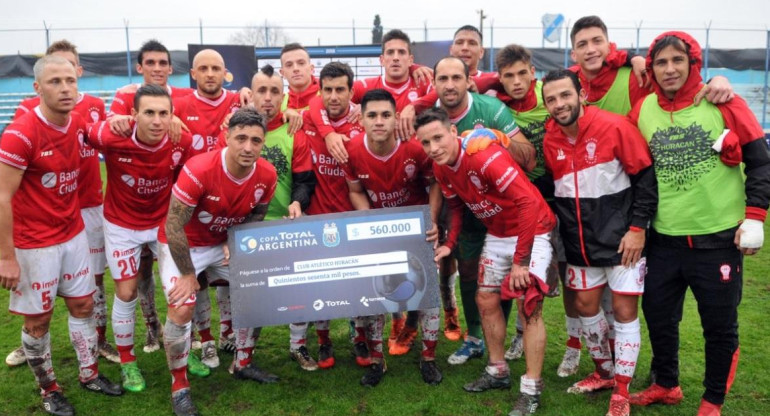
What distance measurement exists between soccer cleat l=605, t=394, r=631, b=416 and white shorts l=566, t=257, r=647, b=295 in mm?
812

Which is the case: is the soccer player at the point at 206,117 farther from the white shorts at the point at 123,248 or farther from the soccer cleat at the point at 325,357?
the soccer cleat at the point at 325,357

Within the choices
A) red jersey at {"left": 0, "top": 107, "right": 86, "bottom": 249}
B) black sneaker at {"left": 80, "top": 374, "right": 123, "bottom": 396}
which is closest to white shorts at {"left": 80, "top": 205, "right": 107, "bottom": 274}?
red jersey at {"left": 0, "top": 107, "right": 86, "bottom": 249}

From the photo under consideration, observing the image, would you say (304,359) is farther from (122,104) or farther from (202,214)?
(122,104)

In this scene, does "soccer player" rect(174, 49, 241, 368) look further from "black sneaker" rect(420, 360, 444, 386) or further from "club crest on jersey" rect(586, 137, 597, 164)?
"club crest on jersey" rect(586, 137, 597, 164)

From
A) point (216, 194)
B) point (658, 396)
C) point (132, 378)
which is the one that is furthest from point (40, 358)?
point (658, 396)

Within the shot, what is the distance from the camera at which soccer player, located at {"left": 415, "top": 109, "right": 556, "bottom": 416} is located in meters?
4.33

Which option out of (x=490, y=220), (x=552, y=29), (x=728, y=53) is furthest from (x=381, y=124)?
(x=728, y=53)

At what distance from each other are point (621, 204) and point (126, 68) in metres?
25.5

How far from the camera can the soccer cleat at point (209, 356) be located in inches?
214

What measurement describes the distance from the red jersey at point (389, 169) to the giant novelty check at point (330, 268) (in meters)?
0.39

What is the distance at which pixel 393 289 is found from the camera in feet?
15.7

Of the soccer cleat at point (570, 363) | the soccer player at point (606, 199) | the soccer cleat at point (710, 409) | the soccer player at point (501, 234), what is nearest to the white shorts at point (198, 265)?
the soccer player at point (501, 234)

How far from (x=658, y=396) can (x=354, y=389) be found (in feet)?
8.10

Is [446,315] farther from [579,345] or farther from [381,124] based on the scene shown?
[381,124]
